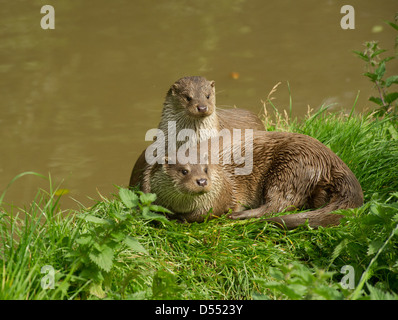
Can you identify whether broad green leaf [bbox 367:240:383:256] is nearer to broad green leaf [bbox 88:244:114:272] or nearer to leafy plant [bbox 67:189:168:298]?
leafy plant [bbox 67:189:168:298]

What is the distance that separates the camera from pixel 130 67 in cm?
691

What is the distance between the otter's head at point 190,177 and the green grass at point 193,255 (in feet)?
0.69

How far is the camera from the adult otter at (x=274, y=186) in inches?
118

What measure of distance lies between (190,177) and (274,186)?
0.53 m

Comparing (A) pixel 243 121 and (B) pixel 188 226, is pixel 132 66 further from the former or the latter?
(B) pixel 188 226

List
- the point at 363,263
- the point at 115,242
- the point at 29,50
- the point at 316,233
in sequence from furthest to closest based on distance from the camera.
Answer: the point at 29,50 < the point at 316,233 < the point at 363,263 < the point at 115,242

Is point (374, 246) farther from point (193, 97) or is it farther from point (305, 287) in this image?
point (193, 97)

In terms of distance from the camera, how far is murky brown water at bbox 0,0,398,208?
5.41 metres

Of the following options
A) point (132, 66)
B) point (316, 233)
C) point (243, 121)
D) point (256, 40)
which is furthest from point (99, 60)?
point (316, 233)

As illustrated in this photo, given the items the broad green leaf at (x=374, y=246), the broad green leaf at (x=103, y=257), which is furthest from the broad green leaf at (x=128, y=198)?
the broad green leaf at (x=374, y=246)

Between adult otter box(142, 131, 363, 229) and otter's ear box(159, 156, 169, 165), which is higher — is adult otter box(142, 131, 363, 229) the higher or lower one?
the lower one

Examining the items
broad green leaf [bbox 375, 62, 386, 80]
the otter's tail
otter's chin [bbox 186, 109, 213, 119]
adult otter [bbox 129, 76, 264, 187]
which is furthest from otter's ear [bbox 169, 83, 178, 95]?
broad green leaf [bbox 375, 62, 386, 80]

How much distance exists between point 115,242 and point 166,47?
5.30 metres
